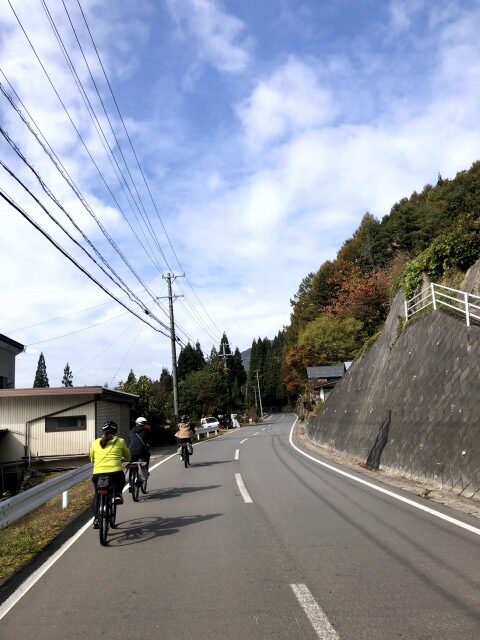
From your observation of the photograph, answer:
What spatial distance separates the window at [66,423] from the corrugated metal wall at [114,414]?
808 millimetres

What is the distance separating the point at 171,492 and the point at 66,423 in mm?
15317

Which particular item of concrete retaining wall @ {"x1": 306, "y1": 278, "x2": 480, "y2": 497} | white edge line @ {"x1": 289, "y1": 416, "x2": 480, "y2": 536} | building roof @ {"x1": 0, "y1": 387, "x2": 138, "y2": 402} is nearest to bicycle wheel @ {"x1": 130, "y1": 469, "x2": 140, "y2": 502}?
white edge line @ {"x1": 289, "y1": 416, "x2": 480, "y2": 536}

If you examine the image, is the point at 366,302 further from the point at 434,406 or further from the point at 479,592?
the point at 479,592

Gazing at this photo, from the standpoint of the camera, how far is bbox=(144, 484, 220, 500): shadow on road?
10.9m

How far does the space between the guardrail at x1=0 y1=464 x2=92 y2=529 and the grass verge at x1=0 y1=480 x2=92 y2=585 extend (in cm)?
30

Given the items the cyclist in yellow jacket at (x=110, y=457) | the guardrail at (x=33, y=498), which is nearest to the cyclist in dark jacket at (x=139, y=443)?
the guardrail at (x=33, y=498)

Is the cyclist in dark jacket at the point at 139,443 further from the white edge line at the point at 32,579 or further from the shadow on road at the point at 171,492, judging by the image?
the white edge line at the point at 32,579

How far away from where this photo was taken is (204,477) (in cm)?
1380

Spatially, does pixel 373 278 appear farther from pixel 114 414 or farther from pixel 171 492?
pixel 171 492

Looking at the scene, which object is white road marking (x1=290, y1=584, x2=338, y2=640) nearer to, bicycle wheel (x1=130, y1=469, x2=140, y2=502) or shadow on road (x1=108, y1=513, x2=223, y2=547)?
shadow on road (x1=108, y1=513, x2=223, y2=547)

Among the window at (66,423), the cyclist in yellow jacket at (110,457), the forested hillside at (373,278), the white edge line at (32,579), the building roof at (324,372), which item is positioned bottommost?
the white edge line at (32,579)

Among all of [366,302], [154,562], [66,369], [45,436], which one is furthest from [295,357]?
[66,369]

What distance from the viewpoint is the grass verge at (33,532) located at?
20.5 feet

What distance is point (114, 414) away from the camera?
95.1 feet
